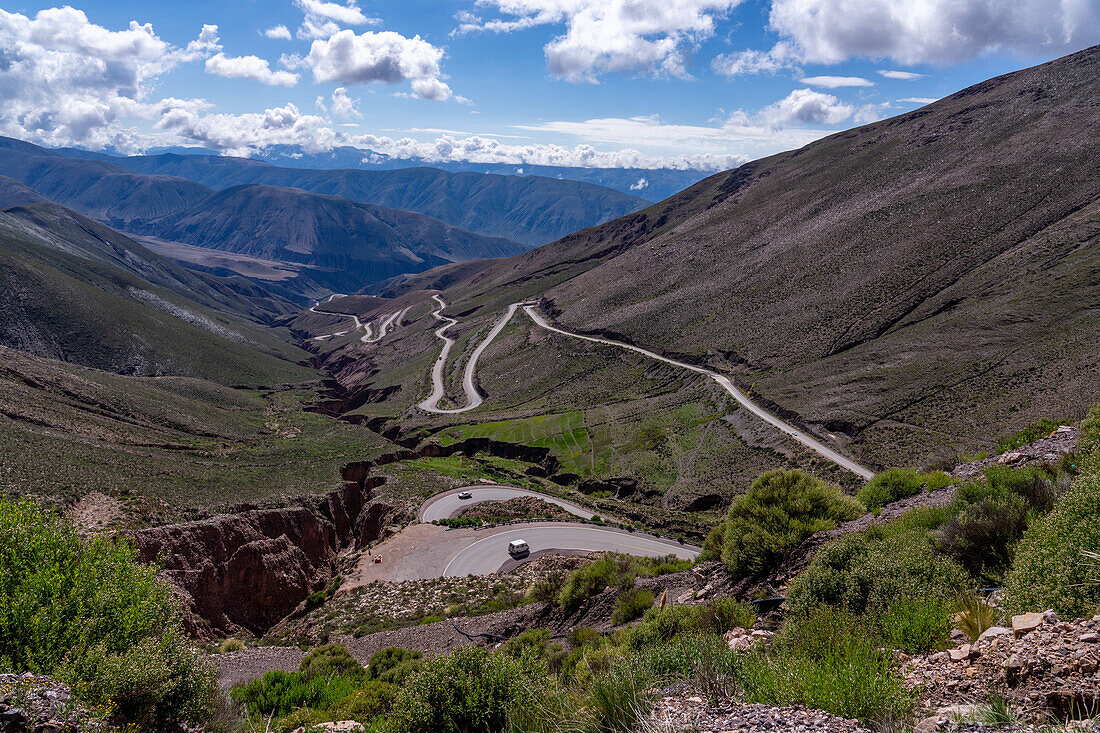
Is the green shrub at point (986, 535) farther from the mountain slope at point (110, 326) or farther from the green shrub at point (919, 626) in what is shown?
the mountain slope at point (110, 326)

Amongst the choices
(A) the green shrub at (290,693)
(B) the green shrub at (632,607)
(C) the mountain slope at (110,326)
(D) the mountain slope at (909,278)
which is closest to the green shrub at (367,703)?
(A) the green shrub at (290,693)

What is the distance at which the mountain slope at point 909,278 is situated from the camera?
39.0 meters

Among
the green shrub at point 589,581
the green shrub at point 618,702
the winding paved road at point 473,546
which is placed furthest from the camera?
the winding paved road at point 473,546

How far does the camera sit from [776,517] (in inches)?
527

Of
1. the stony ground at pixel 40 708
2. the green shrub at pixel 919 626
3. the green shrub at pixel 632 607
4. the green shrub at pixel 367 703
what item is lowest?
the green shrub at pixel 367 703

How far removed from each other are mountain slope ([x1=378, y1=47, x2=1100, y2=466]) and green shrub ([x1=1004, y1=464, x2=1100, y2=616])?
32107 mm

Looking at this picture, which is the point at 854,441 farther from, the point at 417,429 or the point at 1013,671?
the point at 417,429

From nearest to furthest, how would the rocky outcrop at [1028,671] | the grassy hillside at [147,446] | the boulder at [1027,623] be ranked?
the rocky outcrop at [1028,671] < the boulder at [1027,623] < the grassy hillside at [147,446]

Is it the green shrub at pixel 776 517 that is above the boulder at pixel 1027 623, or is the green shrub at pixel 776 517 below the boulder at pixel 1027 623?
below

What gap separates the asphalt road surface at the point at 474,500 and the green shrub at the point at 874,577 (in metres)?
27.8

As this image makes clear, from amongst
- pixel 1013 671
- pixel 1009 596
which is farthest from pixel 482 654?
pixel 1009 596

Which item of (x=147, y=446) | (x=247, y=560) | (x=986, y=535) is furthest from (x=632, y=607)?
(x=147, y=446)

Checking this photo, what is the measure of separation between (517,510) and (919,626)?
107 feet

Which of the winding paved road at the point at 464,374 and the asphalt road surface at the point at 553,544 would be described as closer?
the asphalt road surface at the point at 553,544
